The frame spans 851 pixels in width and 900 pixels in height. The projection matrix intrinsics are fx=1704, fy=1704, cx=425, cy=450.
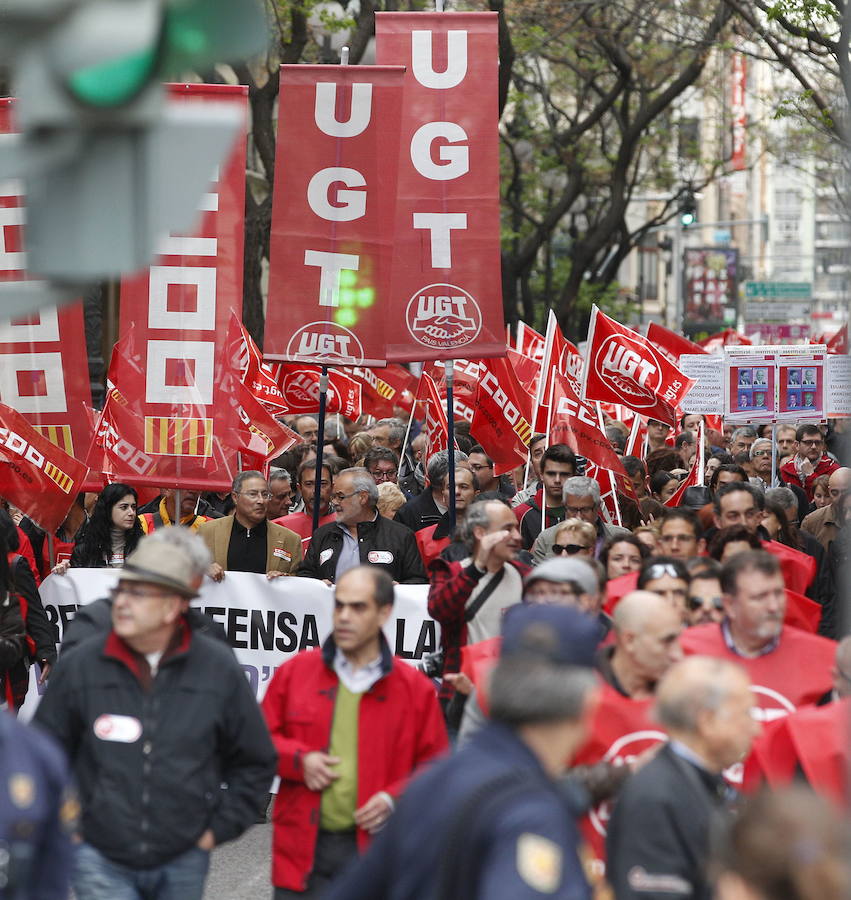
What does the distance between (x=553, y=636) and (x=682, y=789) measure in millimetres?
651

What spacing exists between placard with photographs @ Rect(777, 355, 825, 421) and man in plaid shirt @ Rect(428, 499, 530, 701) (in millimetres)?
7519

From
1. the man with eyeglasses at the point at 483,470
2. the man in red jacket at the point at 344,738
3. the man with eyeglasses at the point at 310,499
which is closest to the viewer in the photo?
the man in red jacket at the point at 344,738

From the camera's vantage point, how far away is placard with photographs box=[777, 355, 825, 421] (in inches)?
556

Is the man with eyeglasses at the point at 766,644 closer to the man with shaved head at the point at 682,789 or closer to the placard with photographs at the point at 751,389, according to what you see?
the man with shaved head at the point at 682,789

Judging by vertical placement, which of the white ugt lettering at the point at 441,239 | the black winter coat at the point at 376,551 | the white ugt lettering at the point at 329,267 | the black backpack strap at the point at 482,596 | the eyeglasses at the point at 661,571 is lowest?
the black winter coat at the point at 376,551

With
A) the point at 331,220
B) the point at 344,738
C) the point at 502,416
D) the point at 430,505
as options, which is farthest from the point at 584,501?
the point at 502,416

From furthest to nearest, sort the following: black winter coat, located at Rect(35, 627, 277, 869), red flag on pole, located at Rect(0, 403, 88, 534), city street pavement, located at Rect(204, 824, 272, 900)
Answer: red flag on pole, located at Rect(0, 403, 88, 534) → city street pavement, located at Rect(204, 824, 272, 900) → black winter coat, located at Rect(35, 627, 277, 869)

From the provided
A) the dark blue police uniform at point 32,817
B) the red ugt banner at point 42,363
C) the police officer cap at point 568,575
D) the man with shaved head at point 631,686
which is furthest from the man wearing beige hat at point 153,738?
the red ugt banner at point 42,363

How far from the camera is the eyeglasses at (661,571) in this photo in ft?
20.5

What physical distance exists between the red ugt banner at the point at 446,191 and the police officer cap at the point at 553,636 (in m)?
6.07

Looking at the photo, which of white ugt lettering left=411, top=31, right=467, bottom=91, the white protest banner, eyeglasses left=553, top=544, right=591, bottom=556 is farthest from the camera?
white ugt lettering left=411, top=31, right=467, bottom=91

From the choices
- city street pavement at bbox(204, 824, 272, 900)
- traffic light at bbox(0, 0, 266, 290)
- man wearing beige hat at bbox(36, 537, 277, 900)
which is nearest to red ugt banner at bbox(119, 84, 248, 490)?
city street pavement at bbox(204, 824, 272, 900)

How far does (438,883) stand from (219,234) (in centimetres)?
698

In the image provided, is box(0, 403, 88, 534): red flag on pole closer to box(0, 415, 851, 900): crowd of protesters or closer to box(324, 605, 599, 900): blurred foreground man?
box(0, 415, 851, 900): crowd of protesters
